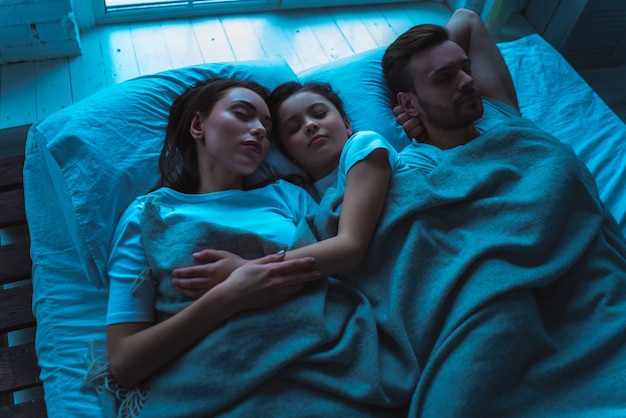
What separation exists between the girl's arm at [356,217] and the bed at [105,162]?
215mm

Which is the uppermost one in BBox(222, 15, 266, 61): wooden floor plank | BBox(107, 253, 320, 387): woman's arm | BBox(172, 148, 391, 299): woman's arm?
BBox(222, 15, 266, 61): wooden floor plank

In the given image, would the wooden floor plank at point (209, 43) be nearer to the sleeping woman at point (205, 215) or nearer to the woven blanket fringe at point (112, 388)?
the sleeping woman at point (205, 215)

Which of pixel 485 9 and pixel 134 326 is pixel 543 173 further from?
pixel 485 9

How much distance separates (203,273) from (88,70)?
1363mm

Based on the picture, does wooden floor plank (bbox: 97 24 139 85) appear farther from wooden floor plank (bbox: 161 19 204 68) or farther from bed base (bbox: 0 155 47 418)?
bed base (bbox: 0 155 47 418)

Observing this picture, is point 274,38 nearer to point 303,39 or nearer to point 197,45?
point 303,39

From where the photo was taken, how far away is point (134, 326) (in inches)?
42.7

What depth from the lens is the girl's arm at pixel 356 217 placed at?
1105mm

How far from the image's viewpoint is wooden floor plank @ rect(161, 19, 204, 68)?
86.5 inches

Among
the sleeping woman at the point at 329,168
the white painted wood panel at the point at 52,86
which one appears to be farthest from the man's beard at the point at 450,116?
the white painted wood panel at the point at 52,86

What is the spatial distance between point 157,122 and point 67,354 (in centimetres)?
64

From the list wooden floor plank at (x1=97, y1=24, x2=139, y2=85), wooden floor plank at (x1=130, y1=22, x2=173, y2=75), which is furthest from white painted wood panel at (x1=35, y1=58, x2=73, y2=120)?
wooden floor plank at (x1=130, y1=22, x2=173, y2=75)

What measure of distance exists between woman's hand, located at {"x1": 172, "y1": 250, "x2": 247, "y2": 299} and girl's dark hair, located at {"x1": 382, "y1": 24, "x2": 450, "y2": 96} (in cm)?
72

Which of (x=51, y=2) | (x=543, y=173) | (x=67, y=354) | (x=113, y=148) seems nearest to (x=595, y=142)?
(x=543, y=173)
